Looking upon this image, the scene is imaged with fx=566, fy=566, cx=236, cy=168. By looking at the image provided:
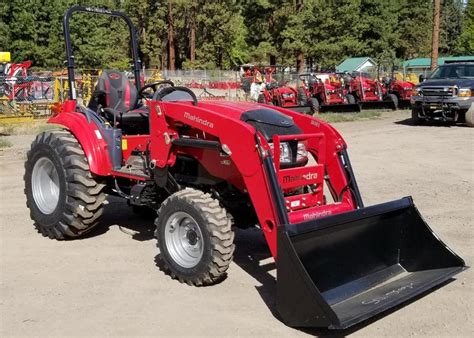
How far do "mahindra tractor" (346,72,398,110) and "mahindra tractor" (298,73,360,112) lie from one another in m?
0.37

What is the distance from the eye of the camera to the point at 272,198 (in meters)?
4.02

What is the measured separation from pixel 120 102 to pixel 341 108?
1733 cm

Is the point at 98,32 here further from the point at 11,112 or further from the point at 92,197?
the point at 92,197

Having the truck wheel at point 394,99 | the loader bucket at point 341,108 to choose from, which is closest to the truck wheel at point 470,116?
the loader bucket at point 341,108

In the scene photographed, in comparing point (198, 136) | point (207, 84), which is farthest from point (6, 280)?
point (207, 84)

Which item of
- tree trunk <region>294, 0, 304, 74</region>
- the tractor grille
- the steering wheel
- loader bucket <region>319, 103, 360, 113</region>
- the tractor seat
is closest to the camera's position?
the steering wheel

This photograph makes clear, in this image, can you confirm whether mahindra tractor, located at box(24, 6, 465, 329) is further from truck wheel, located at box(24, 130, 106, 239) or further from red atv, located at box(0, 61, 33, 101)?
red atv, located at box(0, 61, 33, 101)

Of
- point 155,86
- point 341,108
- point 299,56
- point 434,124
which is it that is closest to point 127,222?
point 155,86

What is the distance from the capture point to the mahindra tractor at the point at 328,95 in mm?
22062

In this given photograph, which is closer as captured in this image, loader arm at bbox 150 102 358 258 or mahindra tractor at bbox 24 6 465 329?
mahindra tractor at bbox 24 6 465 329

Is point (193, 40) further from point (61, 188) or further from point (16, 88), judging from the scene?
point (61, 188)

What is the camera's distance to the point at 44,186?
20.1ft

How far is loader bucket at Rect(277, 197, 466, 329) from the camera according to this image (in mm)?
3637

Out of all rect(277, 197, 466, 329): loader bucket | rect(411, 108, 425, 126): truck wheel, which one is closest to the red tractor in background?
rect(411, 108, 425, 126): truck wheel
